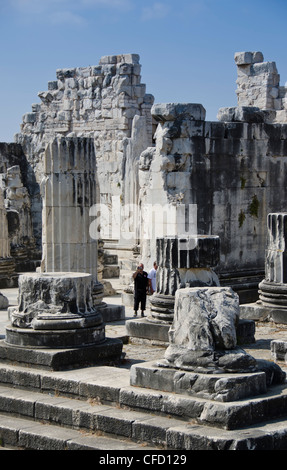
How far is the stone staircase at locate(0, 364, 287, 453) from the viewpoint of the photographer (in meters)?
7.01

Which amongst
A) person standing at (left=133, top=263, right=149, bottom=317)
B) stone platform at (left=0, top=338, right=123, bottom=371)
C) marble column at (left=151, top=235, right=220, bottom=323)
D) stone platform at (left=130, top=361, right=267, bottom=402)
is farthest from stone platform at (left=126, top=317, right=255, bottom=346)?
stone platform at (left=130, top=361, right=267, bottom=402)

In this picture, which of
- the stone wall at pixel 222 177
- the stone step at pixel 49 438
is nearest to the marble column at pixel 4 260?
the stone wall at pixel 222 177

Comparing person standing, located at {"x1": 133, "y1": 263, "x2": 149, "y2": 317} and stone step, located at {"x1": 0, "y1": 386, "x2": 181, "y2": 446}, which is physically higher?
person standing, located at {"x1": 133, "y1": 263, "x2": 149, "y2": 317}

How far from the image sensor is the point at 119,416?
763 centimetres

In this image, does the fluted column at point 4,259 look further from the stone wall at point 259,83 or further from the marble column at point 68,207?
the stone wall at point 259,83

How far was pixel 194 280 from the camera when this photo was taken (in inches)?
440

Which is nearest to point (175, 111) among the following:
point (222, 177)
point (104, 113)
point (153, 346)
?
point (222, 177)

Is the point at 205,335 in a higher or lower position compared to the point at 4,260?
lower

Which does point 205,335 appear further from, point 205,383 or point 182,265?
point 182,265

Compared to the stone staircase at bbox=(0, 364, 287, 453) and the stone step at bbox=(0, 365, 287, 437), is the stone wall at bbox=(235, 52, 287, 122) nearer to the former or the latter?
the stone step at bbox=(0, 365, 287, 437)

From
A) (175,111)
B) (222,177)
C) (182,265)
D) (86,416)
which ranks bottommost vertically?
(86,416)

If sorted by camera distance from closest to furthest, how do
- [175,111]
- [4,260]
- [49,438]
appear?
[49,438], [175,111], [4,260]
